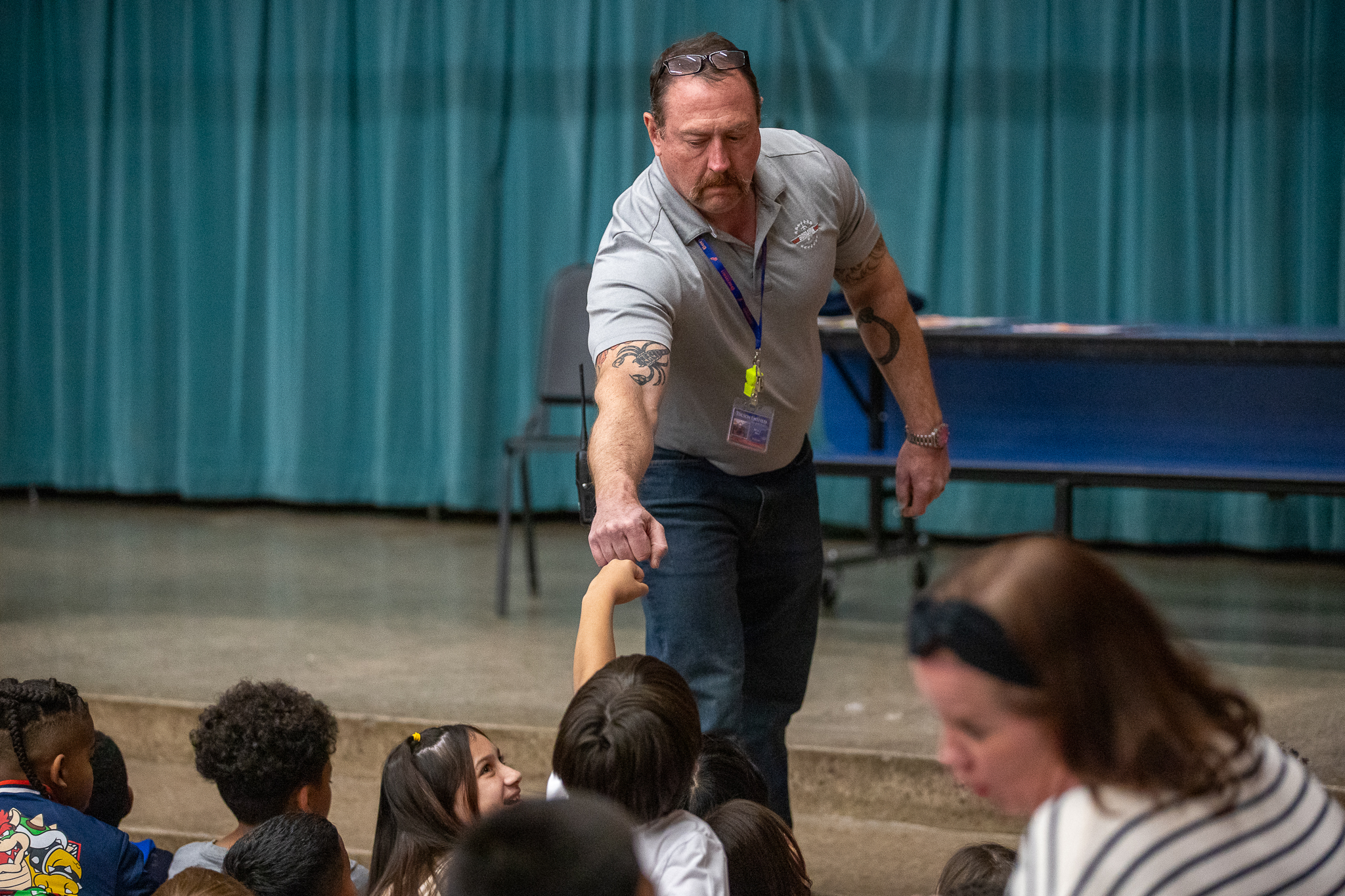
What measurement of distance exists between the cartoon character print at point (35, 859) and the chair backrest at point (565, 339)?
2621mm

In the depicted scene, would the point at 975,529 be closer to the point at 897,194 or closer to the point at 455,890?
the point at 897,194

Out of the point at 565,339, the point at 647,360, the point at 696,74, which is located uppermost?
the point at 696,74

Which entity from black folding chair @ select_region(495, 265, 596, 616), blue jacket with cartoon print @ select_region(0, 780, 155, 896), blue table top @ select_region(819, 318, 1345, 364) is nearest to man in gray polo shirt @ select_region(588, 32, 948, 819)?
blue jacket with cartoon print @ select_region(0, 780, 155, 896)

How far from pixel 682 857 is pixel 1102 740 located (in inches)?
28.7

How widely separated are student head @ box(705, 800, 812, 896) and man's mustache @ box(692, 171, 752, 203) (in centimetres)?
91

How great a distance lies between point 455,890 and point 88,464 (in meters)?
6.10

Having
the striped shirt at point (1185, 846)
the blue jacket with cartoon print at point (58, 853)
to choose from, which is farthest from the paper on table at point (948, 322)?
the striped shirt at point (1185, 846)

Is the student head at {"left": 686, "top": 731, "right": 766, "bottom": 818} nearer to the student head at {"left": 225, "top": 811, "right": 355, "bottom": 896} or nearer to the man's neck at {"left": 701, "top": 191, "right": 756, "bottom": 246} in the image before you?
the student head at {"left": 225, "top": 811, "right": 355, "bottom": 896}

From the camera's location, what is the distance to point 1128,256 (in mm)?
5273

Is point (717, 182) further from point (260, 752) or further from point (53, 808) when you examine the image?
point (53, 808)

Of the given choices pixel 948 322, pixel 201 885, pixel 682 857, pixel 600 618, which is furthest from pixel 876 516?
pixel 201 885

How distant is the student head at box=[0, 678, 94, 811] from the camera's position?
206 centimetres

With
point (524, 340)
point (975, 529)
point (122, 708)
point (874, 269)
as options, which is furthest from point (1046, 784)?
point (524, 340)

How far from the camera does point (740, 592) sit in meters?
2.38
